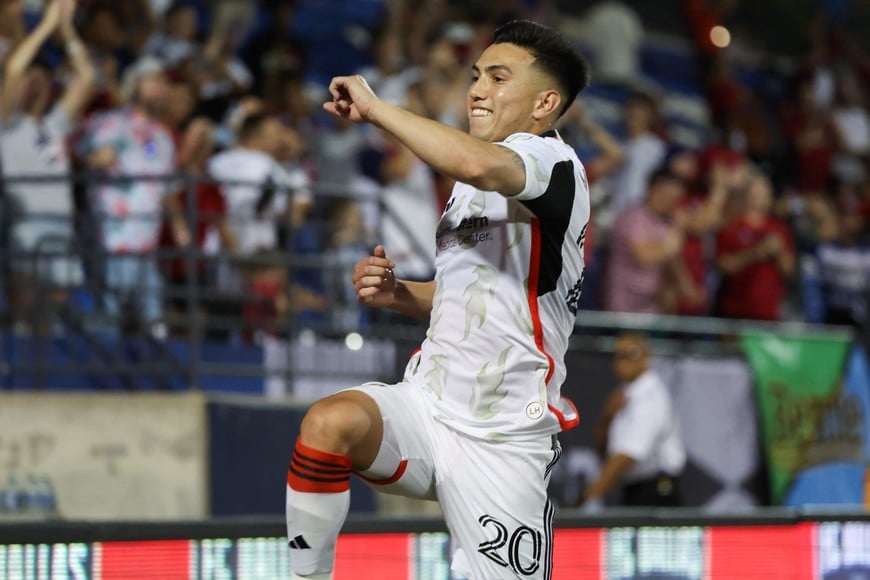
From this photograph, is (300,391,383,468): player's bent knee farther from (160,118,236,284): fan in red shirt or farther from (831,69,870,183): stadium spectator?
(831,69,870,183): stadium spectator

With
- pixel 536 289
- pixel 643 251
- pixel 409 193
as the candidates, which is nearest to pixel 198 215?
pixel 409 193

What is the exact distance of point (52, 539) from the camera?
5.53 meters

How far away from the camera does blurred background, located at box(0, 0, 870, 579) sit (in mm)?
7371

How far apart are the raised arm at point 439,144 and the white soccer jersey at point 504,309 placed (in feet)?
1.00

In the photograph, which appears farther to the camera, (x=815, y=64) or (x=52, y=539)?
(x=815, y=64)

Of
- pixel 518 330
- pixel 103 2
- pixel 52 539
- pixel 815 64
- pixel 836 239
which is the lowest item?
pixel 52 539

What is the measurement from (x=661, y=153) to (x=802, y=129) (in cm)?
403

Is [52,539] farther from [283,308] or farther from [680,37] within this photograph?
[680,37]

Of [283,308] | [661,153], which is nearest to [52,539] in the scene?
[283,308]

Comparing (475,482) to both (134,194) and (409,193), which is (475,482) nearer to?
(134,194)

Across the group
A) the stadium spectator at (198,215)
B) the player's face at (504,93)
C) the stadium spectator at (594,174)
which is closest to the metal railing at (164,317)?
the stadium spectator at (198,215)

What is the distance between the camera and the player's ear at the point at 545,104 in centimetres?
519

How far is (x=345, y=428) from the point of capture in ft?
15.5

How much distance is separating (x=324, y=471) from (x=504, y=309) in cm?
79
